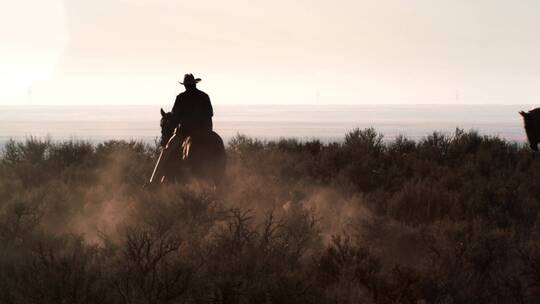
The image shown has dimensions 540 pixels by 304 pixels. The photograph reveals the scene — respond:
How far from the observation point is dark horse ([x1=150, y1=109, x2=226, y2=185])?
1151 centimetres

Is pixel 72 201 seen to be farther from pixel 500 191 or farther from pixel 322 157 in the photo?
pixel 500 191

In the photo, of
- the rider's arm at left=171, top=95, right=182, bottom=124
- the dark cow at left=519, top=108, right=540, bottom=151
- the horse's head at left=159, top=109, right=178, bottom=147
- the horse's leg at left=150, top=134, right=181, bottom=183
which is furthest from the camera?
the dark cow at left=519, top=108, right=540, bottom=151

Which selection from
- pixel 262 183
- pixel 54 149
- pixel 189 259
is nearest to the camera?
pixel 189 259

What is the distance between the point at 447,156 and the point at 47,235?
41.2ft

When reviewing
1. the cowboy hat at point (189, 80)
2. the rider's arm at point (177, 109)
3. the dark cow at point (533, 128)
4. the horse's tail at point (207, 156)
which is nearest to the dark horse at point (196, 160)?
the horse's tail at point (207, 156)

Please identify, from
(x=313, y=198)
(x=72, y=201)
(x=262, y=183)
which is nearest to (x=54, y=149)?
(x=72, y=201)

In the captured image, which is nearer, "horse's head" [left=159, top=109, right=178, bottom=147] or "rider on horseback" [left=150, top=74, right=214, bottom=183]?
"rider on horseback" [left=150, top=74, right=214, bottom=183]

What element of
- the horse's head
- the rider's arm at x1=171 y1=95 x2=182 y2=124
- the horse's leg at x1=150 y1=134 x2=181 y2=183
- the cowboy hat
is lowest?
the horse's leg at x1=150 y1=134 x2=181 y2=183

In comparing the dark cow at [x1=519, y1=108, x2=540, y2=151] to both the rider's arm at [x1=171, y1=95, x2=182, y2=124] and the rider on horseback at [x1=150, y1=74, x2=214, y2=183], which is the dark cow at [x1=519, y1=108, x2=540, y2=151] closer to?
the rider on horseback at [x1=150, y1=74, x2=214, y2=183]

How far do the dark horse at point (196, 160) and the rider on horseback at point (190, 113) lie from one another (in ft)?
0.26

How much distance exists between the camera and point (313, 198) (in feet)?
42.1

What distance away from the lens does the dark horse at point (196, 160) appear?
11508 mm

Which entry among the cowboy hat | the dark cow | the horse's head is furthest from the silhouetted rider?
the dark cow

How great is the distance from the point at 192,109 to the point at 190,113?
9 cm
